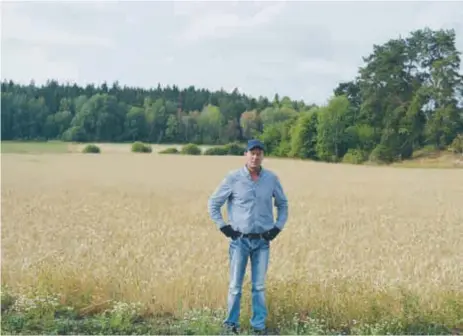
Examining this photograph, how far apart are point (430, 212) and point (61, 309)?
13.7 m

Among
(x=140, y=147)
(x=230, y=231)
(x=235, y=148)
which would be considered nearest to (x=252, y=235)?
(x=230, y=231)

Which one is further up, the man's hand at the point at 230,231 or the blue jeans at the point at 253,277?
the man's hand at the point at 230,231

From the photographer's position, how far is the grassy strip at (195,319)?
19.2 feet

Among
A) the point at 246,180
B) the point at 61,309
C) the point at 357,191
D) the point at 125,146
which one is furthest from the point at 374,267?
the point at 125,146

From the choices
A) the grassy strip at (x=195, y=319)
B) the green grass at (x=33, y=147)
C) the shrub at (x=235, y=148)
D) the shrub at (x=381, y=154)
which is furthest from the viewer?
the green grass at (x=33, y=147)

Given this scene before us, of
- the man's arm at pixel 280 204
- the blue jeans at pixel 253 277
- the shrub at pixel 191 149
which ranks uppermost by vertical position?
the shrub at pixel 191 149

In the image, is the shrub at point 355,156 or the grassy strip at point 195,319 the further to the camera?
the shrub at point 355,156

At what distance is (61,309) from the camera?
638 centimetres

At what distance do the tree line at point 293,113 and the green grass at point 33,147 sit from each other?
1.79ft

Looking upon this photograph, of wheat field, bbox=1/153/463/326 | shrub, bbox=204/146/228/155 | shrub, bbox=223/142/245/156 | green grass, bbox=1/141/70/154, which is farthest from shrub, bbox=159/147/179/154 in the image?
green grass, bbox=1/141/70/154

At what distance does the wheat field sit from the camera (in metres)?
6.79

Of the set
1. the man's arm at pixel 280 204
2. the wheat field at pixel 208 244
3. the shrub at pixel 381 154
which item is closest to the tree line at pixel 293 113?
the shrub at pixel 381 154

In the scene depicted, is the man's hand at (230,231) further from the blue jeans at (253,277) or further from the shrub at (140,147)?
the shrub at (140,147)

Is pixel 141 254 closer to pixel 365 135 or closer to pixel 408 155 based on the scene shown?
pixel 365 135
